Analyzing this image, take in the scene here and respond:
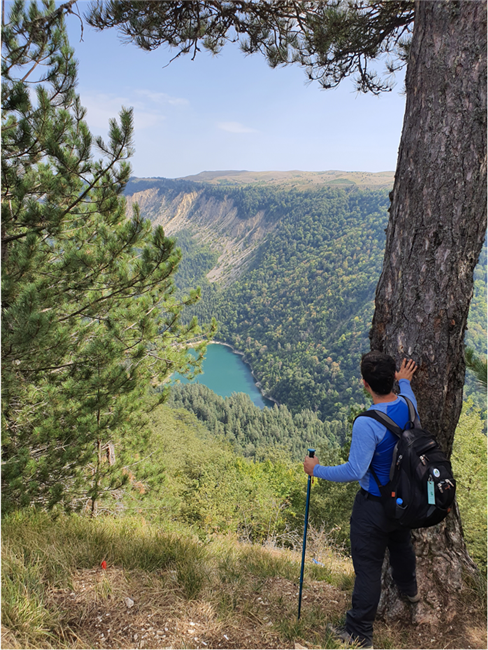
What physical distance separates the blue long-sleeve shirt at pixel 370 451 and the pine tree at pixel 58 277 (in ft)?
6.46

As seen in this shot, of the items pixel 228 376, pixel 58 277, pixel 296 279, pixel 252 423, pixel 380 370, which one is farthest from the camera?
pixel 296 279

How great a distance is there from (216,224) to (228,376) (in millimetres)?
98451

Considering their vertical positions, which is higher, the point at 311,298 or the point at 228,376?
the point at 311,298

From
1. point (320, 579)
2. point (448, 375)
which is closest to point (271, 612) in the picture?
point (320, 579)

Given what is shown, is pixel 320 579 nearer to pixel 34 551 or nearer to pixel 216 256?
pixel 34 551

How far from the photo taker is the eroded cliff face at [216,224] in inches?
5442

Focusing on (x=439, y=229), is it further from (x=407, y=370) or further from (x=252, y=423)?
(x=252, y=423)

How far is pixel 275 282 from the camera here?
361 feet

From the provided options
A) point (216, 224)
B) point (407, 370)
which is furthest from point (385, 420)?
point (216, 224)

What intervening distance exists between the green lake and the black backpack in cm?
6331

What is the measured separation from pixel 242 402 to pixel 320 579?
52.8m

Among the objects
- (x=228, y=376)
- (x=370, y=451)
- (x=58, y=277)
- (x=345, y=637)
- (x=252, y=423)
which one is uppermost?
Answer: (x=58, y=277)

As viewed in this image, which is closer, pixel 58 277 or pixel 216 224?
pixel 58 277

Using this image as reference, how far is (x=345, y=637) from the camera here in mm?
1655
